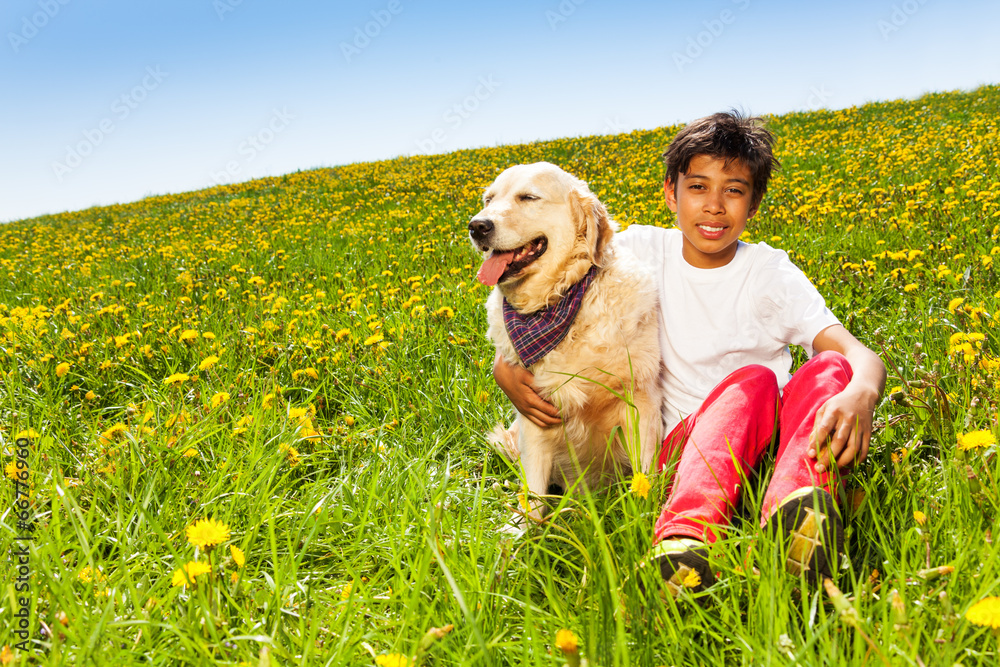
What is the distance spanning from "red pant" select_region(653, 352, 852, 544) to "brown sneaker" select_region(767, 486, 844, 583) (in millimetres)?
72

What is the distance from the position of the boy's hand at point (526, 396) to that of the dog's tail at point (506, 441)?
23 centimetres

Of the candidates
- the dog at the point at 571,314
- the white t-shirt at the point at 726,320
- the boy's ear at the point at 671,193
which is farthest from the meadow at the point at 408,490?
the boy's ear at the point at 671,193

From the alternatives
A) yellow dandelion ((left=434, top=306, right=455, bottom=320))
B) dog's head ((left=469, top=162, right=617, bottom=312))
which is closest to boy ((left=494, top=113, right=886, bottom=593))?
dog's head ((left=469, top=162, right=617, bottom=312))

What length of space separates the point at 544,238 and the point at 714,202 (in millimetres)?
659

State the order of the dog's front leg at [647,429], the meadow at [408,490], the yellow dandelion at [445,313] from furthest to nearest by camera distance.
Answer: the yellow dandelion at [445,313]
the dog's front leg at [647,429]
the meadow at [408,490]

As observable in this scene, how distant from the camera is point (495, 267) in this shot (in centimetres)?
229

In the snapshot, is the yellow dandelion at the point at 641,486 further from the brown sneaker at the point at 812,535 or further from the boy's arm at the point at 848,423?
the boy's arm at the point at 848,423

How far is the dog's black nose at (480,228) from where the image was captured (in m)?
2.19

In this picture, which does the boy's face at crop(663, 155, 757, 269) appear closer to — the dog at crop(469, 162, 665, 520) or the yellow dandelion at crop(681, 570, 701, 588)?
the dog at crop(469, 162, 665, 520)

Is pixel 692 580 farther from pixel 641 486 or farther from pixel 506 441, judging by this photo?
pixel 506 441

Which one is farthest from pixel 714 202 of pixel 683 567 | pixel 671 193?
pixel 683 567

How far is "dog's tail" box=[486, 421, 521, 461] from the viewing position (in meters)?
2.52

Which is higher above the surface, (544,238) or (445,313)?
(544,238)

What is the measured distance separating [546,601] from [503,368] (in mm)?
1036
